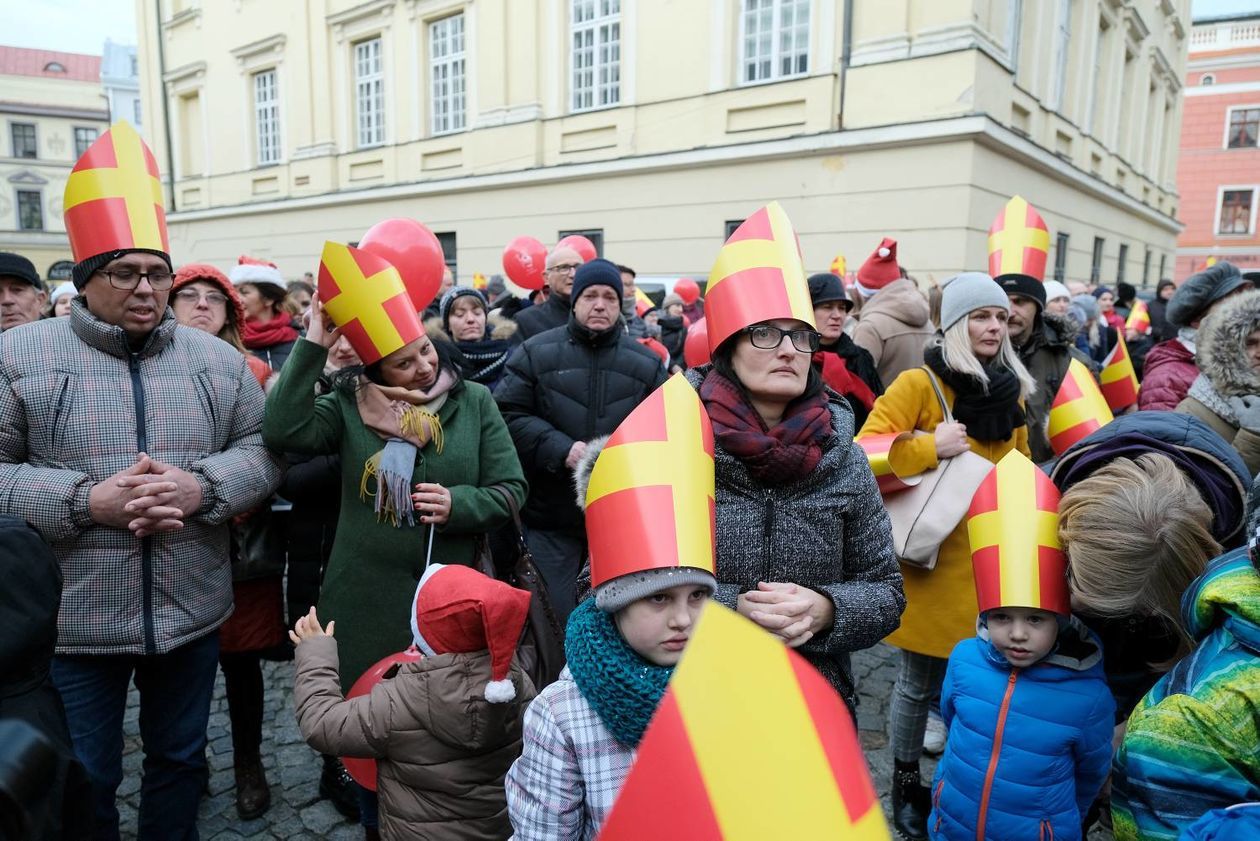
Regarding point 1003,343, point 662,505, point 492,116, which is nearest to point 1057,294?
point 1003,343

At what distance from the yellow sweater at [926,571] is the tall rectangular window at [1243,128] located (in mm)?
37996

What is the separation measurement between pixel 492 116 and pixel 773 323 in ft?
45.4

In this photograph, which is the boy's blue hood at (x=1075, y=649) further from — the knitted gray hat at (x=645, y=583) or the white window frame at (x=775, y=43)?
the white window frame at (x=775, y=43)

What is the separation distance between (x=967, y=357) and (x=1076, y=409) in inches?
17.1

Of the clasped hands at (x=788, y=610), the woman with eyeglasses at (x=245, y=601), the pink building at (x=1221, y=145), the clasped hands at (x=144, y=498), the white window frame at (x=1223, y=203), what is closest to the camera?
the clasped hands at (x=788, y=610)

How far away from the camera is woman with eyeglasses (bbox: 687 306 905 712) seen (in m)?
1.71

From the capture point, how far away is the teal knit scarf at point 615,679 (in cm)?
140

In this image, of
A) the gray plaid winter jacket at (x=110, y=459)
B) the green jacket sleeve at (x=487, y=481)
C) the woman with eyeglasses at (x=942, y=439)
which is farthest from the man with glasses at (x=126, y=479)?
the woman with eyeglasses at (x=942, y=439)

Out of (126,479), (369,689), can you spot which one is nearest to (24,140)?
(126,479)

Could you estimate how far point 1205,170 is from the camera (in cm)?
3203

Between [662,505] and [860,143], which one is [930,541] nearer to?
[662,505]

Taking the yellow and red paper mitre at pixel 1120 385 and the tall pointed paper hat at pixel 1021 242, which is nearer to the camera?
the yellow and red paper mitre at pixel 1120 385

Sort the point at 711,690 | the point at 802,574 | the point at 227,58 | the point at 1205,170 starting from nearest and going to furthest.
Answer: the point at 711,690 < the point at 802,574 < the point at 227,58 < the point at 1205,170

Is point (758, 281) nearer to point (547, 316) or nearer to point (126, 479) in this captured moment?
point (126, 479)
